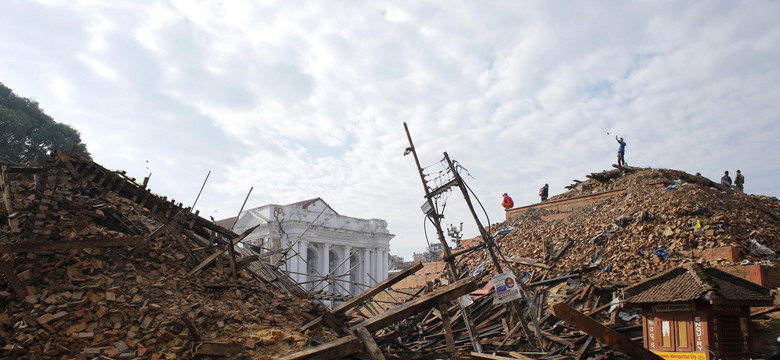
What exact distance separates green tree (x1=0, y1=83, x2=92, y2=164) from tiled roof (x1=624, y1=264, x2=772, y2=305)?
39983 mm

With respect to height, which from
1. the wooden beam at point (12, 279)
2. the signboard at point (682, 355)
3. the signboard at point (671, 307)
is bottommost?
the signboard at point (682, 355)

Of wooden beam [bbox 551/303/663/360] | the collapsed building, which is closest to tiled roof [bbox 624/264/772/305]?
the collapsed building

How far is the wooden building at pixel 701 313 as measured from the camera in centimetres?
1030

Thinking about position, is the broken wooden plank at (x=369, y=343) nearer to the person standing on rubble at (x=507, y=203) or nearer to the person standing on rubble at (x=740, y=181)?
the person standing on rubble at (x=507, y=203)

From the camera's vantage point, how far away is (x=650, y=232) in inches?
748

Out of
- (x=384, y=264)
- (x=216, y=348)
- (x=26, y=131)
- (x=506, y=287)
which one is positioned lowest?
(x=216, y=348)

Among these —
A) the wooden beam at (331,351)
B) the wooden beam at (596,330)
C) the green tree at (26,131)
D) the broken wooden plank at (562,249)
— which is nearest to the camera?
the wooden beam at (596,330)

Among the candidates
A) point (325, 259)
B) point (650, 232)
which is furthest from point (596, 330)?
point (325, 259)

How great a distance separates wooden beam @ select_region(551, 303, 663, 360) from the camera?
19.9 ft

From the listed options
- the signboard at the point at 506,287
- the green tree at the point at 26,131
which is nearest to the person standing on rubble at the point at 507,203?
the signboard at the point at 506,287

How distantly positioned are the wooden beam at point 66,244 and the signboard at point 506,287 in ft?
28.7

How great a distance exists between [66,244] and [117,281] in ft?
Answer: 4.02

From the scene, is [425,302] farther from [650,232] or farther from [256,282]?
[650,232]

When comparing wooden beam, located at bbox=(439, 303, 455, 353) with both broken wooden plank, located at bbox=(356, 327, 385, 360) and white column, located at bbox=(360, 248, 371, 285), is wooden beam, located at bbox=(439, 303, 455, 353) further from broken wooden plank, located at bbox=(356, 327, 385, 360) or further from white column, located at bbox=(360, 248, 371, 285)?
white column, located at bbox=(360, 248, 371, 285)
